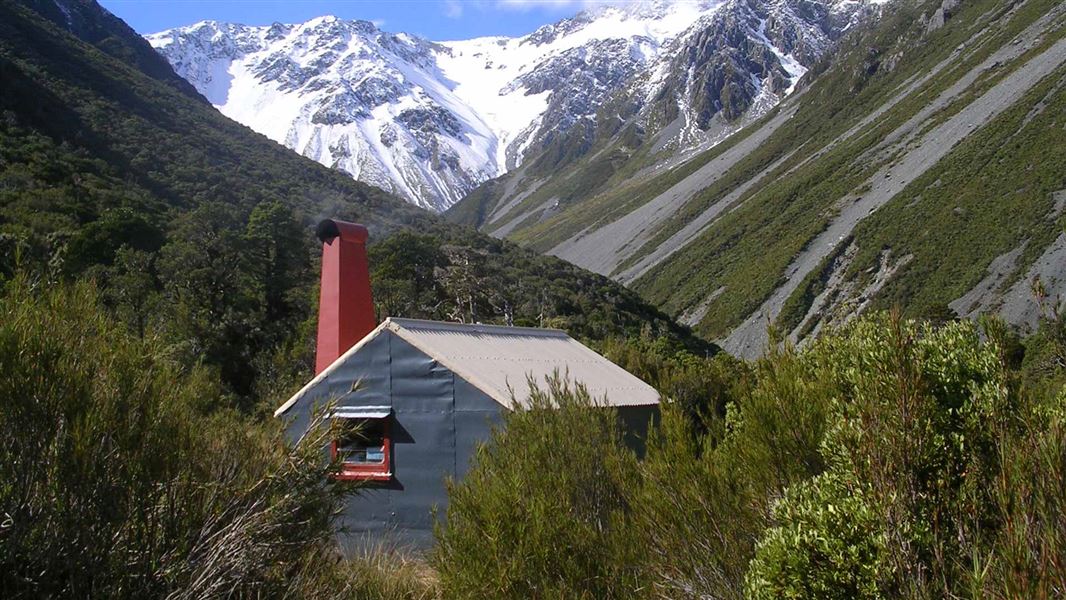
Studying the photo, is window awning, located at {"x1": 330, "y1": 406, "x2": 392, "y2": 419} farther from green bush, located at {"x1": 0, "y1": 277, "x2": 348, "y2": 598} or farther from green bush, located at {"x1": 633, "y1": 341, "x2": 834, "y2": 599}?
green bush, located at {"x1": 633, "y1": 341, "x2": 834, "y2": 599}

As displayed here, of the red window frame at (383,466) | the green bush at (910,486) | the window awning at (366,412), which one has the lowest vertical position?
the red window frame at (383,466)

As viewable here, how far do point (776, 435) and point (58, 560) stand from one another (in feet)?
11.9

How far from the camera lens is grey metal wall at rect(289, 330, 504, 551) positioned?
10375 millimetres

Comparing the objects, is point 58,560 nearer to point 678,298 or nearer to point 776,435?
point 776,435

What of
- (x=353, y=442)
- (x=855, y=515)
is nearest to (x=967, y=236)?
(x=353, y=442)

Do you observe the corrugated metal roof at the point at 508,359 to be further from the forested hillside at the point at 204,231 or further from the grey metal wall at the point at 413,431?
the forested hillside at the point at 204,231

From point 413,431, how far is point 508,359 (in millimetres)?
2450

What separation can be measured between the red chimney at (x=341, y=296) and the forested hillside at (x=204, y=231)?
2566 mm

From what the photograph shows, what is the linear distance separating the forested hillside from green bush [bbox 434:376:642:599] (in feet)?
8.97

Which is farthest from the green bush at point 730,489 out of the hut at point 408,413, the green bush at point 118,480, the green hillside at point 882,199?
the hut at point 408,413

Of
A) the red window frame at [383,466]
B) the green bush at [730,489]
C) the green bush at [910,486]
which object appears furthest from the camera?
the red window frame at [383,466]

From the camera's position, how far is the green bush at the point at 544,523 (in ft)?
15.6

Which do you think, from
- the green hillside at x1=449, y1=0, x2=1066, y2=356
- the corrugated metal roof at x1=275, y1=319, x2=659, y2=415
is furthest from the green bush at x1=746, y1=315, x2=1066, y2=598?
the corrugated metal roof at x1=275, y1=319, x2=659, y2=415

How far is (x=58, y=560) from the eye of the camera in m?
3.60
